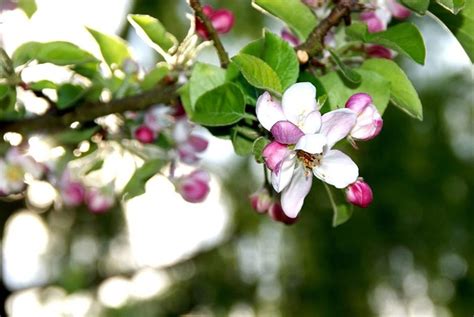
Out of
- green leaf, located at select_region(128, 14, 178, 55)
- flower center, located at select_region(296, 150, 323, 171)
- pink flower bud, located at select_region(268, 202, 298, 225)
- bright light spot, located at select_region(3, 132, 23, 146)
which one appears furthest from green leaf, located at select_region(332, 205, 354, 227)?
bright light spot, located at select_region(3, 132, 23, 146)

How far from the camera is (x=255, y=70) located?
688mm

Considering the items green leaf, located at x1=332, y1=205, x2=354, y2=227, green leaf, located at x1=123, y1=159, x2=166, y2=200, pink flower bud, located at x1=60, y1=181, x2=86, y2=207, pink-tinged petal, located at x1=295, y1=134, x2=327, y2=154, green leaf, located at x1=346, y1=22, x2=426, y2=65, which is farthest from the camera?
pink flower bud, located at x1=60, y1=181, x2=86, y2=207

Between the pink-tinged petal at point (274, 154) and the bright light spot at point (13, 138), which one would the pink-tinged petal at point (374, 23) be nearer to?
the pink-tinged petal at point (274, 154)

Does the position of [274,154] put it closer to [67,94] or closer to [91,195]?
[67,94]

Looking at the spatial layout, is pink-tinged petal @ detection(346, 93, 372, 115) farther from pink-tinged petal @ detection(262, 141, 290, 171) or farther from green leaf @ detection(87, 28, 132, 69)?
green leaf @ detection(87, 28, 132, 69)

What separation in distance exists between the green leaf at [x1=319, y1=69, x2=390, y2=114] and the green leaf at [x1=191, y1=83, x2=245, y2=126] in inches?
4.3

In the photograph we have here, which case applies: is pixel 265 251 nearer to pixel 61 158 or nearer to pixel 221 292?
pixel 221 292

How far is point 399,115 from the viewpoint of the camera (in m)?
3.29

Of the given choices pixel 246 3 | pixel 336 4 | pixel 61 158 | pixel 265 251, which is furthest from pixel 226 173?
pixel 336 4

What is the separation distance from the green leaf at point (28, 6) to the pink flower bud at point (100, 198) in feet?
1.16

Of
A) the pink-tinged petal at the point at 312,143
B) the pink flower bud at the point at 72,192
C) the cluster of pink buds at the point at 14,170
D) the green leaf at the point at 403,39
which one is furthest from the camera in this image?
the pink flower bud at the point at 72,192

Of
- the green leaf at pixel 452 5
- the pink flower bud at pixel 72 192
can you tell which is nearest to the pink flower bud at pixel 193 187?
the pink flower bud at pixel 72 192

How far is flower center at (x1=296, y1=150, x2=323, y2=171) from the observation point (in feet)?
2.27

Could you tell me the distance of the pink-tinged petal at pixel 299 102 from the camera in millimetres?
667
